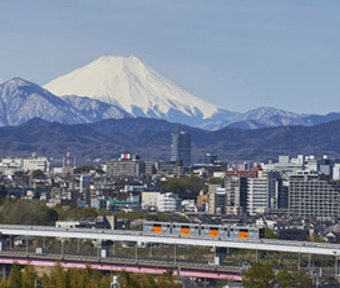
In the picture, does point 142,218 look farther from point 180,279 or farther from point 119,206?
point 180,279

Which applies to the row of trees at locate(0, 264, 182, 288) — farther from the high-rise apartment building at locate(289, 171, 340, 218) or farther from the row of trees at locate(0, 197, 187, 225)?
the high-rise apartment building at locate(289, 171, 340, 218)

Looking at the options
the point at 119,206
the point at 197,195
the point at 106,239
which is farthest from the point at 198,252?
the point at 197,195

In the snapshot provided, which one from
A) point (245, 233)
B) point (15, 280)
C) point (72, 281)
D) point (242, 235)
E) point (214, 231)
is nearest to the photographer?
point (72, 281)

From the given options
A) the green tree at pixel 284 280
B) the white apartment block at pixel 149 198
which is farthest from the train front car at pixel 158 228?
the white apartment block at pixel 149 198

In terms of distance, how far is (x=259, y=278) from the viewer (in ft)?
206

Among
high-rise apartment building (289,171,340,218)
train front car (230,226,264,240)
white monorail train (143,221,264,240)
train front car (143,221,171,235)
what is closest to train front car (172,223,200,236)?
white monorail train (143,221,264,240)

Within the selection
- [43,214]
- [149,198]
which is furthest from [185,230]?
[149,198]

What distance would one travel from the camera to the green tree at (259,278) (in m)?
62.3

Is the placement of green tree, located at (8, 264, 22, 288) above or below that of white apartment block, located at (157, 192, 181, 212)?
below

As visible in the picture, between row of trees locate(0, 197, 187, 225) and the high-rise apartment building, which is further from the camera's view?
the high-rise apartment building

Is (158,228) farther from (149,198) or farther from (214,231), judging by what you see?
(149,198)

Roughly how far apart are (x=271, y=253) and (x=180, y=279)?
2921 centimetres

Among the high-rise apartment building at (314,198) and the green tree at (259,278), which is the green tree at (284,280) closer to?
the green tree at (259,278)

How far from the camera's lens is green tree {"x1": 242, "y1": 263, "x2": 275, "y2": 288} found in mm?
62281
